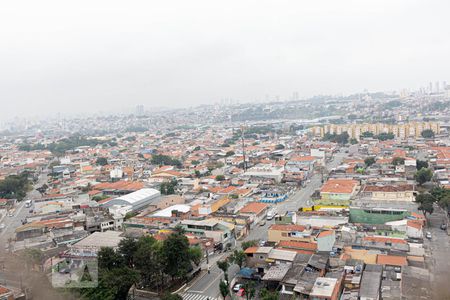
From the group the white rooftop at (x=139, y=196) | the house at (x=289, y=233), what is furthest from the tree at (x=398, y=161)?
the white rooftop at (x=139, y=196)

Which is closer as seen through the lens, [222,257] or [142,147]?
[222,257]

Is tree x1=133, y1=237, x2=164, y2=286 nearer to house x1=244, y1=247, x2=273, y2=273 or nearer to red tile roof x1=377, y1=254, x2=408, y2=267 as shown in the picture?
house x1=244, y1=247, x2=273, y2=273

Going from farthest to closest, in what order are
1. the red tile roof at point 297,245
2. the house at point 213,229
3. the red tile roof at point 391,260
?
1. the house at point 213,229
2. the red tile roof at point 297,245
3. the red tile roof at point 391,260

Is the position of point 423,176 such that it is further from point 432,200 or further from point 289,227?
point 289,227

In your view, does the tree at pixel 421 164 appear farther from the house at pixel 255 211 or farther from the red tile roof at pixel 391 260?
the red tile roof at pixel 391 260

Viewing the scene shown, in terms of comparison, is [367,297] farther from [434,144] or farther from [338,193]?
[434,144]

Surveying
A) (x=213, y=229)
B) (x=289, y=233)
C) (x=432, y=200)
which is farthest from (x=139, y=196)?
(x=432, y=200)

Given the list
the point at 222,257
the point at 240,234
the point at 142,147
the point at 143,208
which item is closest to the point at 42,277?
A: the point at 222,257
